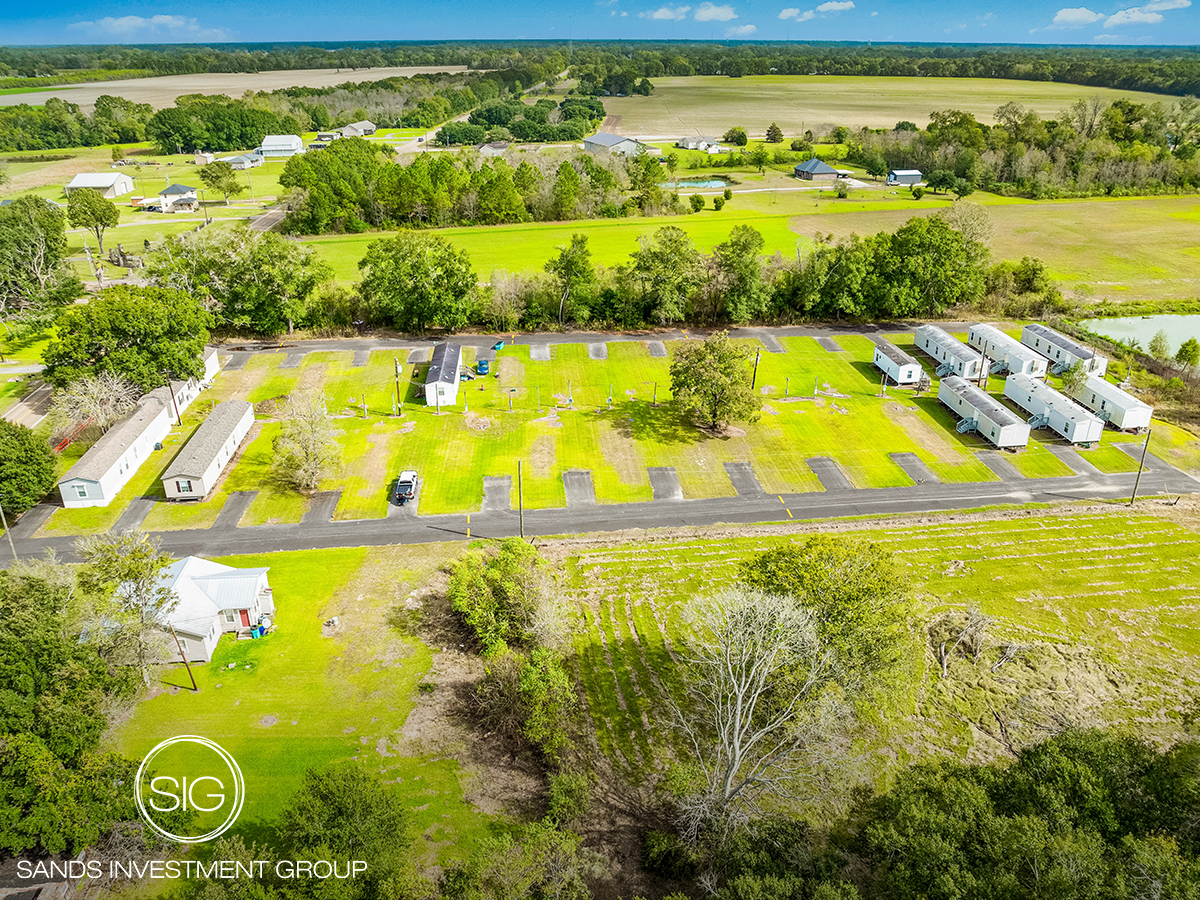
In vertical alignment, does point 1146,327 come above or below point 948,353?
below

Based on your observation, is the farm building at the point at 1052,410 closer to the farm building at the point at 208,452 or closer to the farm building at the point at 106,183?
the farm building at the point at 208,452

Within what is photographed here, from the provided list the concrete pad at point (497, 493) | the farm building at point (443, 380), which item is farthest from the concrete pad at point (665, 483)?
the farm building at point (443, 380)

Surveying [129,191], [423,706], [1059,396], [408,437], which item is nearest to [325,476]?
[408,437]

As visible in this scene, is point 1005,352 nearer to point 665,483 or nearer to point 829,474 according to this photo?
point 829,474

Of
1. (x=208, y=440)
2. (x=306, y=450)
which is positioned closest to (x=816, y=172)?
(x=306, y=450)

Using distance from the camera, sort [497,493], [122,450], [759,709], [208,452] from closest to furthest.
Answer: [759,709] → [122,450] → [497,493] → [208,452]

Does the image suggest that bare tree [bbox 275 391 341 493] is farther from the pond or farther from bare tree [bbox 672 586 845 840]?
the pond

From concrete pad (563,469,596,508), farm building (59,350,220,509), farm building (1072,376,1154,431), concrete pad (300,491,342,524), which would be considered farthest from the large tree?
farm building (1072,376,1154,431)

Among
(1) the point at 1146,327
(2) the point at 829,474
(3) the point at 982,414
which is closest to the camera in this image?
(2) the point at 829,474
